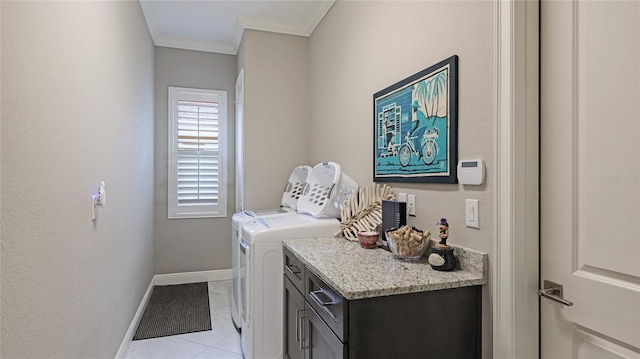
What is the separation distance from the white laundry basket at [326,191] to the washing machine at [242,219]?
230mm

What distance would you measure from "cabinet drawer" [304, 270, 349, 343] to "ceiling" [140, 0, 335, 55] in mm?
2428

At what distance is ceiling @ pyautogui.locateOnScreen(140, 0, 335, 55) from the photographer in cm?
320

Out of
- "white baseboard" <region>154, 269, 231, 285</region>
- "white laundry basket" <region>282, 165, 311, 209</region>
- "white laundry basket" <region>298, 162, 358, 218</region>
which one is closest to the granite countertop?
"white laundry basket" <region>298, 162, 358, 218</region>

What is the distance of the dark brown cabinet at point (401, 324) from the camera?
125 cm

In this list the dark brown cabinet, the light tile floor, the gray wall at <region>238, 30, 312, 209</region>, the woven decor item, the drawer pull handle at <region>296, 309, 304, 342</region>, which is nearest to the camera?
the dark brown cabinet

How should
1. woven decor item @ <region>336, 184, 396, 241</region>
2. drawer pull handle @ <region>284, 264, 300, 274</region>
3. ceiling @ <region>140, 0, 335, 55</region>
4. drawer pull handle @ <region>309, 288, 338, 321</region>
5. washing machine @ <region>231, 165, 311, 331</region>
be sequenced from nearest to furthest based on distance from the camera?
drawer pull handle @ <region>309, 288, 338, 321</region> → drawer pull handle @ <region>284, 264, 300, 274</region> → woven decor item @ <region>336, 184, 396, 241</region> → washing machine @ <region>231, 165, 311, 331</region> → ceiling @ <region>140, 0, 335, 55</region>

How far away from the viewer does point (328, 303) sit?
140cm

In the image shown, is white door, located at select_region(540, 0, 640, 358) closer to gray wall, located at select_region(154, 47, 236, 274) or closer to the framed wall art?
the framed wall art

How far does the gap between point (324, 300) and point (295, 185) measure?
2087 mm

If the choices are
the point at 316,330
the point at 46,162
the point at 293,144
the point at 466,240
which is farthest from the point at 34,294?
the point at 293,144

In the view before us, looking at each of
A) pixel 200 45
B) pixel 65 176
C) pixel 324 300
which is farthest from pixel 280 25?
pixel 324 300

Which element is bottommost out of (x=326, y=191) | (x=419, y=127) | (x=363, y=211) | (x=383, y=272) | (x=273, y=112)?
(x=383, y=272)

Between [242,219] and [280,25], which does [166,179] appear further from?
[280,25]

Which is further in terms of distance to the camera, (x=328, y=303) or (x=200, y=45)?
(x=200, y=45)
